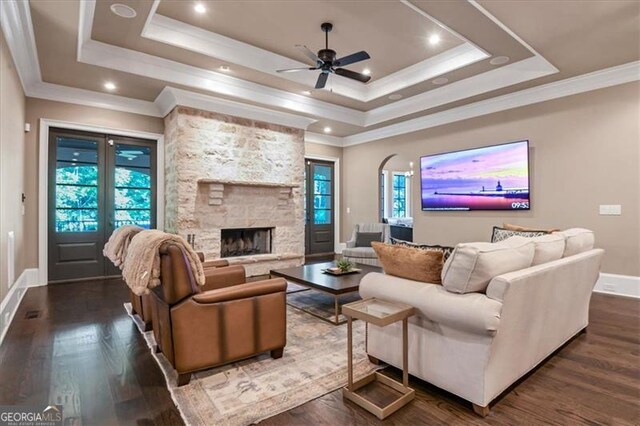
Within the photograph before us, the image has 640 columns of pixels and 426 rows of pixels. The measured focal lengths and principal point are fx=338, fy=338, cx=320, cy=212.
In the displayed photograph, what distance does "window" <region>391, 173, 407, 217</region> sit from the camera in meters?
11.6

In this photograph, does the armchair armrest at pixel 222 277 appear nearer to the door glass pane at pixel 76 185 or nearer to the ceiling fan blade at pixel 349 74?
the ceiling fan blade at pixel 349 74

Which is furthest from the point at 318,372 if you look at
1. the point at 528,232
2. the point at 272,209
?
the point at 272,209

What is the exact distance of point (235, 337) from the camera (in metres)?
2.34

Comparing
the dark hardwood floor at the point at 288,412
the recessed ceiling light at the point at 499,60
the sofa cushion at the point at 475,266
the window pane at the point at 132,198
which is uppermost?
the recessed ceiling light at the point at 499,60

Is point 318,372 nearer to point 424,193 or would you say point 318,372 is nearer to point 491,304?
point 491,304

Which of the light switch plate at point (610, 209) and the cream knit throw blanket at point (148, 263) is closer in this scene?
the cream knit throw blanket at point (148, 263)

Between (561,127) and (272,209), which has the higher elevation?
(561,127)

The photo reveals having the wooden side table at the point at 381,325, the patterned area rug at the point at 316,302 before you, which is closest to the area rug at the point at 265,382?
the wooden side table at the point at 381,325

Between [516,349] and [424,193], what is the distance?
479 centimetres

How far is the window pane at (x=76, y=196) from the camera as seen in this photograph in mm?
5164

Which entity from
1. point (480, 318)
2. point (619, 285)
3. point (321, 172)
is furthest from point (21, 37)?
point (619, 285)

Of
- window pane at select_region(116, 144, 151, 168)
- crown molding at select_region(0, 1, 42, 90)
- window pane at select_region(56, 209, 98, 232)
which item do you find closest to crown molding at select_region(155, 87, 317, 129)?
window pane at select_region(116, 144, 151, 168)

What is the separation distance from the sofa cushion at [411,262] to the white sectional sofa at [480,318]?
0.06 m

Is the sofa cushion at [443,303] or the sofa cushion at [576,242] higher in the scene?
the sofa cushion at [576,242]
